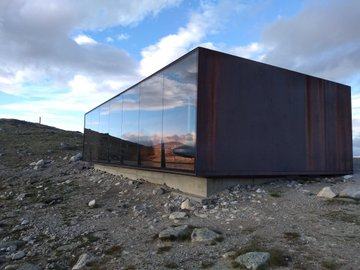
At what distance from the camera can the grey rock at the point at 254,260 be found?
626cm

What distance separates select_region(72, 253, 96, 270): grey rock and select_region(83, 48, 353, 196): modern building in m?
→ 4.29

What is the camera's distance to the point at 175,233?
8188 mm

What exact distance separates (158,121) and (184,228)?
6.05 m

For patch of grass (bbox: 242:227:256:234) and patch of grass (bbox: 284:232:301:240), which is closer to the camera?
patch of grass (bbox: 284:232:301:240)

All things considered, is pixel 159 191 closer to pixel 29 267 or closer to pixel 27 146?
pixel 29 267

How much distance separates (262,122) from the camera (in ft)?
42.1

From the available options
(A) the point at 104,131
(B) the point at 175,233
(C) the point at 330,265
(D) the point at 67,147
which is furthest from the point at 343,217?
(D) the point at 67,147

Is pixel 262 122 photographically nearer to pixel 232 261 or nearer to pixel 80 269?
pixel 232 261

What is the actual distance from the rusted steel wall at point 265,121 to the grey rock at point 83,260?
172 inches

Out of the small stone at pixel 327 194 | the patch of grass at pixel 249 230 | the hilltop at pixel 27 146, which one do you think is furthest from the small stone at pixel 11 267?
the hilltop at pixel 27 146

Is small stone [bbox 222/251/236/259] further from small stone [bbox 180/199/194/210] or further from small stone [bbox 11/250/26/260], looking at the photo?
small stone [bbox 11/250/26/260]

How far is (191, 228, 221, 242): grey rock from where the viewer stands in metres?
7.83

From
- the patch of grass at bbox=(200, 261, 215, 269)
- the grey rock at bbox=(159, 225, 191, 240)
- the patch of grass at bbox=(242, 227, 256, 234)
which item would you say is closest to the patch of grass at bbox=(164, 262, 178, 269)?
the patch of grass at bbox=(200, 261, 215, 269)

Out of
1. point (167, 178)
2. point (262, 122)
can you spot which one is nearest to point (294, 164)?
point (262, 122)
